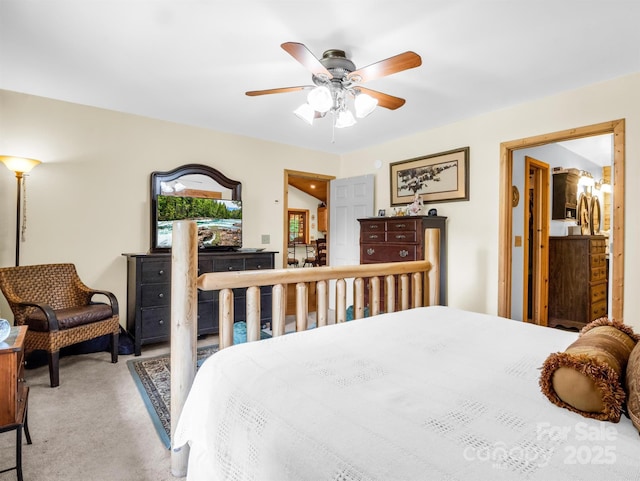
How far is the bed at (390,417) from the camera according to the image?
2.32 ft

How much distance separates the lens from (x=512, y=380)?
110 cm

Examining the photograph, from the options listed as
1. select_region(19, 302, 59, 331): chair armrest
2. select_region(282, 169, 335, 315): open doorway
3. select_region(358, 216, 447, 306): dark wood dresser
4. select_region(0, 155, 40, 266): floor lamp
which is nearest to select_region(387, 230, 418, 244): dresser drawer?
select_region(358, 216, 447, 306): dark wood dresser

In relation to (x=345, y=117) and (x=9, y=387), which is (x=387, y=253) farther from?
(x=9, y=387)

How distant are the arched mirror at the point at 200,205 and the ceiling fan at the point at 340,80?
200 cm

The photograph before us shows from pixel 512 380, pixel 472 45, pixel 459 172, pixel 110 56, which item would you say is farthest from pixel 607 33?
pixel 110 56

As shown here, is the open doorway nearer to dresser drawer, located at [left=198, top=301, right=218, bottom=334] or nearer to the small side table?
dresser drawer, located at [left=198, top=301, right=218, bottom=334]

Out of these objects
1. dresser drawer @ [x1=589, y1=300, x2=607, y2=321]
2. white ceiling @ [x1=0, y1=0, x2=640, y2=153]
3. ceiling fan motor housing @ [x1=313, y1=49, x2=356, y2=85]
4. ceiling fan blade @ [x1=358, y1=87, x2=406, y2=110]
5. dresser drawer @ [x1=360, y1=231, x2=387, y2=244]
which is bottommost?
dresser drawer @ [x1=589, y1=300, x2=607, y2=321]

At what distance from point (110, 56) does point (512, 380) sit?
10.3 feet

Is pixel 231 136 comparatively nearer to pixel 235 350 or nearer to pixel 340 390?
pixel 235 350

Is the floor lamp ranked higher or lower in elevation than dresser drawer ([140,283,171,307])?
higher

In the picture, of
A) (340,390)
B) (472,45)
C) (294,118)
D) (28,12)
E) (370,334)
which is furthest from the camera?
(294,118)

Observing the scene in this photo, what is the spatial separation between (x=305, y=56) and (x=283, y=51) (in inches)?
23.2

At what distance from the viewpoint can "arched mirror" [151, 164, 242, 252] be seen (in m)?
3.78

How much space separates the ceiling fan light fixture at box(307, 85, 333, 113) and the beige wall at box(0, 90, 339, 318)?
8.12ft
